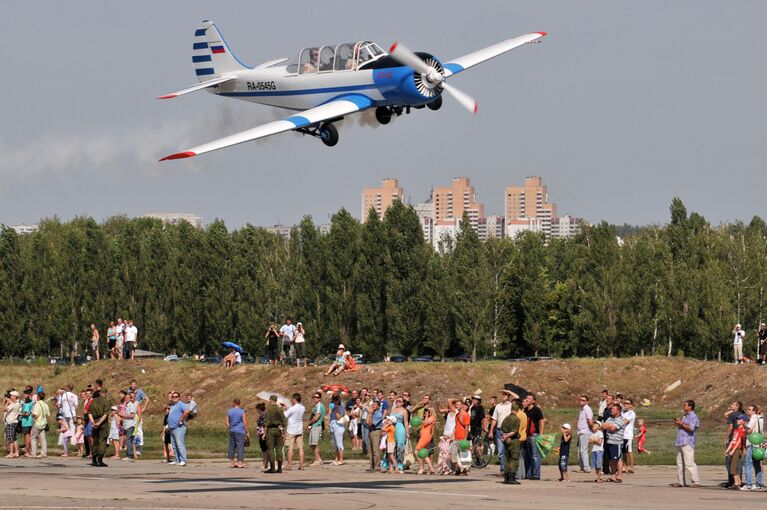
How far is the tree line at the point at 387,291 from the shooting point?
3418 inches

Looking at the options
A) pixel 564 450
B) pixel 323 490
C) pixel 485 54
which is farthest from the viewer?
pixel 485 54

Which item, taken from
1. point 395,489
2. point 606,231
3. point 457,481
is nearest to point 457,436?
point 457,481

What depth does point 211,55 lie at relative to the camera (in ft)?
157

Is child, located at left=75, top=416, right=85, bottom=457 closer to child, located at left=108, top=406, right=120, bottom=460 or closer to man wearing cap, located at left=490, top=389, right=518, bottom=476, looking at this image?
child, located at left=108, top=406, right=120, bottom=460

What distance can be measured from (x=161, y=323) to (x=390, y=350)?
59.6 ft

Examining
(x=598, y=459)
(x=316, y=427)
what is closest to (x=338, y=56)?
(x=316, y=427)

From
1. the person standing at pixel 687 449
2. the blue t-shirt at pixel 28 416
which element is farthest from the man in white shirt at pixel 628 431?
the blue t-shirt at pixel 28 416

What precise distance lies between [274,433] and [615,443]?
816 cm

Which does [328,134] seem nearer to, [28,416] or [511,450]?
[28,416]

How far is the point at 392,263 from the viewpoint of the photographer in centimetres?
8931

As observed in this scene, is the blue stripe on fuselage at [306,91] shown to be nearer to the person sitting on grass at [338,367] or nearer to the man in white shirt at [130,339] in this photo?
the person sitting on grass at [338,367]

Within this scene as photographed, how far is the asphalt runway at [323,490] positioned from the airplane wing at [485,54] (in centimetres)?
1657

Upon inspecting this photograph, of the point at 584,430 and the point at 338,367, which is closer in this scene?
the point at 584,430

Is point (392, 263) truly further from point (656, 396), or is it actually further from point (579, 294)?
point (656, 396)
